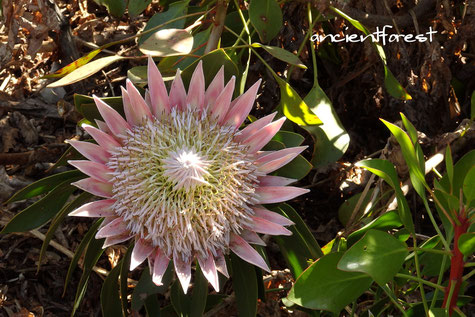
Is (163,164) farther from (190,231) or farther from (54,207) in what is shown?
(54,207)

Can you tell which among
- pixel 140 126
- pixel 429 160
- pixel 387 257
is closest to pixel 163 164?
pixel 140 126

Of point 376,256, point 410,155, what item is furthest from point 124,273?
point 410,155

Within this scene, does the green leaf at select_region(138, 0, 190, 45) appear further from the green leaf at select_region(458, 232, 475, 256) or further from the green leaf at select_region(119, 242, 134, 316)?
the green leaf at select_region(458, 232, 475, 256)

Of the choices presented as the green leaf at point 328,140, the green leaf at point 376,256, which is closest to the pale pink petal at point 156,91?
the green leaf at point 328,140

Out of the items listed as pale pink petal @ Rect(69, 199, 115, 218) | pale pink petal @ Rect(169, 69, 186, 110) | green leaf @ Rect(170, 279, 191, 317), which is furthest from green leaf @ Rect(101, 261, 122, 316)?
pale pink petal @ Rect(169, 69, 186, 110)

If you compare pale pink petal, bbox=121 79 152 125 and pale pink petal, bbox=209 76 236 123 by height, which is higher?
pale pink petal, bbox=121 79 152 125

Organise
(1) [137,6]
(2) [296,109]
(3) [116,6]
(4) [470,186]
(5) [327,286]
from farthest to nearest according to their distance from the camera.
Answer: (3) [116,6] < (1) [137,6] < (2) [296,109] < (5) [327,286] < (4) [470,186]

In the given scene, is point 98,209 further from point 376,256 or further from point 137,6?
point 137,6
